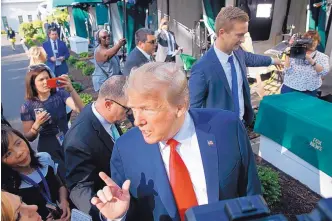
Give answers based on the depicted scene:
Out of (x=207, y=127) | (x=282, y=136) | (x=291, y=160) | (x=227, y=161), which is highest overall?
(x=207, y=127)

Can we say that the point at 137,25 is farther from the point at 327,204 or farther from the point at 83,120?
the point at 327,204

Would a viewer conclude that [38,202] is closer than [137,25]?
Yes

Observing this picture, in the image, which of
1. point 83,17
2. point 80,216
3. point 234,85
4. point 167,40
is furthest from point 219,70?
point 83,17

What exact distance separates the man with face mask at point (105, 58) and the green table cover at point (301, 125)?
2.88 meters

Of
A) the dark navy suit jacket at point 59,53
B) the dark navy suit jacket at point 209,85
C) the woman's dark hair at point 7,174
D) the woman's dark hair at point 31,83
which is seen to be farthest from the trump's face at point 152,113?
the dark navy suit jacket at point 59,53

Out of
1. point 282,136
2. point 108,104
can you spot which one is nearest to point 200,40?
point 282,136

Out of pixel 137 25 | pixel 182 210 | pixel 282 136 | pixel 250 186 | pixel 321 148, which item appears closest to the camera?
pixel 182 210

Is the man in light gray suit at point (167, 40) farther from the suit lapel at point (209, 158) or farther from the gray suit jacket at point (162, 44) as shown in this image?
the suit lapel at point (209, 158)

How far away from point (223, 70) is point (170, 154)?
160cm

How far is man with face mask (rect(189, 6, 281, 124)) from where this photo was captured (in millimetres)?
2760

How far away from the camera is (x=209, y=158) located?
58.4 inches

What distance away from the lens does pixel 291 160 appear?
359 centimetres

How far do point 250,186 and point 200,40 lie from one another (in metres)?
7.74

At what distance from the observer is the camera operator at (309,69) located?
4012 millimetres
